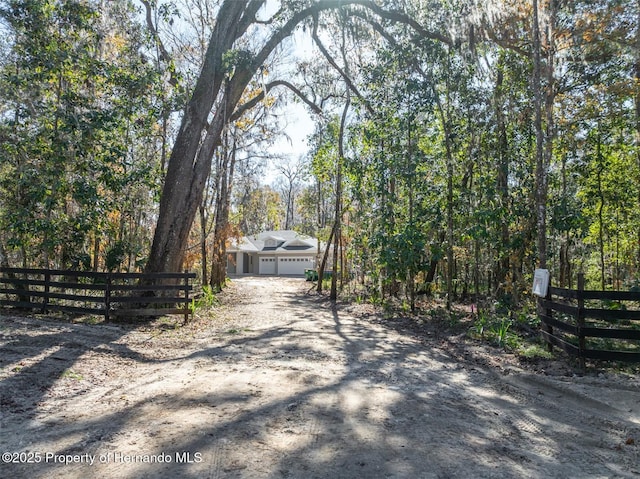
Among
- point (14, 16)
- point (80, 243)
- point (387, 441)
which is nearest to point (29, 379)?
point (387, 441)

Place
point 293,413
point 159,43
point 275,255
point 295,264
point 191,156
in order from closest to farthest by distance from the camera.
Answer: point 293,413
point 191,156
point 159,43
point 295,264
point 275,255

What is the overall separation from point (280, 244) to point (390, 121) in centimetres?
2946

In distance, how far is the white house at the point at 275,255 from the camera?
4004 centimetres

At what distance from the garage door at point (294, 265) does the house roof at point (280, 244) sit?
3.26 ft

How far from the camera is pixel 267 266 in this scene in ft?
137

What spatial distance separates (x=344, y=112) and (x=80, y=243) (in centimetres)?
1039

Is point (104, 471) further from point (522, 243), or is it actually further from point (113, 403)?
point (522, 243)

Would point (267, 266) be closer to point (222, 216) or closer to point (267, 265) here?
point (267, 265)

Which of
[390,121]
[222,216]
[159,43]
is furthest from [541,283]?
[222,216]

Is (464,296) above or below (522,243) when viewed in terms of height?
below

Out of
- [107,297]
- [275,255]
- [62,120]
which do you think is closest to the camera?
[107,297]

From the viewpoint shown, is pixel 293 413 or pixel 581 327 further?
pixel 581 327

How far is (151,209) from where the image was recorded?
17016 millimetres

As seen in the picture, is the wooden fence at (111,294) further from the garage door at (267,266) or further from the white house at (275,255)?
the garage door at (267,266)
